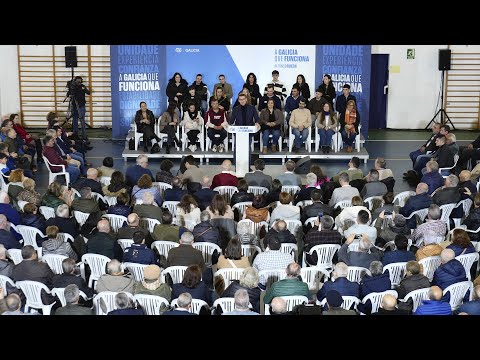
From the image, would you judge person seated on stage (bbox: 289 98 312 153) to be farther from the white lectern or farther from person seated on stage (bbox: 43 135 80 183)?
person seated on stage (bbox: 43 135 80 183)

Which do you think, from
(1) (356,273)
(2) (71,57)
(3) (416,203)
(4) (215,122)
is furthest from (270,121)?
(1) (356,273)

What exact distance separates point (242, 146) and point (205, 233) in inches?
192

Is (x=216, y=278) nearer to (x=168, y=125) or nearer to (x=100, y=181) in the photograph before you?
Result: (x=100, y=181)

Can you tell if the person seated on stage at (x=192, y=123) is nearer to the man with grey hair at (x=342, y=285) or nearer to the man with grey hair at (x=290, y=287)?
the man with grey hair at (x=290, y=287)

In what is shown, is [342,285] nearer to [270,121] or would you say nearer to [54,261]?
[54,261]

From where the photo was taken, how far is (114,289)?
27.9 feet

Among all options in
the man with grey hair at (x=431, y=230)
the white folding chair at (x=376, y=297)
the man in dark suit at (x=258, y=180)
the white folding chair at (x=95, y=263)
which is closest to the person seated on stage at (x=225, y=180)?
the man in dark suit at (x=258, y=180)

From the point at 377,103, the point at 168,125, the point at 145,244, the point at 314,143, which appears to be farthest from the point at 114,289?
the point at 377,103

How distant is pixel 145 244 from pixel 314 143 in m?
8.15

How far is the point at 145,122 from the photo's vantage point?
16094 millimetres

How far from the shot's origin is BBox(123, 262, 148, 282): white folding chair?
916 centimetres

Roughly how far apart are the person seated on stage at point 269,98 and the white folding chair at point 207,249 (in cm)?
675

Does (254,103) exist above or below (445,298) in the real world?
above

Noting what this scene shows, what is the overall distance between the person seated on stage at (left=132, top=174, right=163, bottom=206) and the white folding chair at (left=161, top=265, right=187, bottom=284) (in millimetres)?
2631
